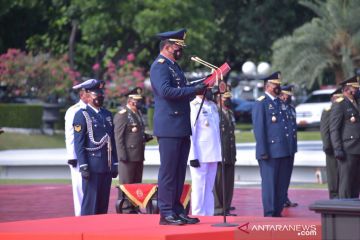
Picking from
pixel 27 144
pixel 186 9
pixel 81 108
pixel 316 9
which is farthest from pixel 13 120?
pixel 81 108

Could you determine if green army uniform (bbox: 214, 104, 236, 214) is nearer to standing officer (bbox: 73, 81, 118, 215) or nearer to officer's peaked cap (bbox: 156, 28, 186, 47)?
standing officer (bbox: 73, 81, 118, 215)

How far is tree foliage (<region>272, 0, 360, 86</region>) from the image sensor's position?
39.0 meters

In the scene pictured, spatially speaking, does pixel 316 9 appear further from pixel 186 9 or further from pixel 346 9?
pixel 186 9

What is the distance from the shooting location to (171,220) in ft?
32.7

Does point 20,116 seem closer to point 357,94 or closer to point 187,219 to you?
point 357,94

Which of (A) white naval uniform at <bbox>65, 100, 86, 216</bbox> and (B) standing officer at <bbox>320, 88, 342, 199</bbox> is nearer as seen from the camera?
(A) white naval uniform at <bbox>65, 100, 86, 216</bbox>

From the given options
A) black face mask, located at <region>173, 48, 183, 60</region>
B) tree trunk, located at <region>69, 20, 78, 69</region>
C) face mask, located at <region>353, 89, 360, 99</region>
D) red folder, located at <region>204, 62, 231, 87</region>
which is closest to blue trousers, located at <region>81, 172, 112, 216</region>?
black face mask, located at <region>173, 48, 183, 60</region>

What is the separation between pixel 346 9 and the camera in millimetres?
38469

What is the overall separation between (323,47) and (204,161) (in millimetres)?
27364

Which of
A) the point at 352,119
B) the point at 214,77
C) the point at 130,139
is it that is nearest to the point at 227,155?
the point at 130,139

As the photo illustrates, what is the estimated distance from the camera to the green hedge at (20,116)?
33375 millimetres

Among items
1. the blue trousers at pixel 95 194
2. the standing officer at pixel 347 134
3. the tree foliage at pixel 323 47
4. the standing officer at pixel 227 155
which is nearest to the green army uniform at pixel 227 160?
the standing officer at pixel 227 155

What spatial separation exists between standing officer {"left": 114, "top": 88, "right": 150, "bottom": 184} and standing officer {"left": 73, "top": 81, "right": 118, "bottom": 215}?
3.42 meters

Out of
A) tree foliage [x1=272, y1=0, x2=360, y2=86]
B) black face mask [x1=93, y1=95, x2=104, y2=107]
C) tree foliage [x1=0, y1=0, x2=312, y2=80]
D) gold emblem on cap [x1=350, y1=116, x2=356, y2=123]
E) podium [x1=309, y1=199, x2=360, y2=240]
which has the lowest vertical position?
podium [x1=309, y1=199, x2=360, y2=240]
